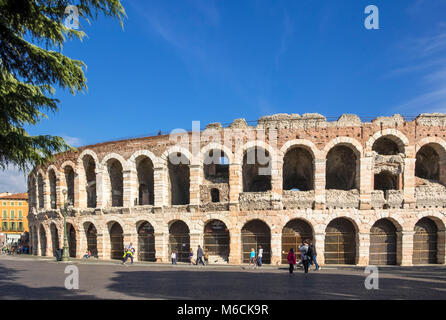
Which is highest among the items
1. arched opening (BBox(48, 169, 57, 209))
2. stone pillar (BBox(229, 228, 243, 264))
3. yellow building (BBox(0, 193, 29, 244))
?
arched opening (BBox(48, 169, 57, 209))

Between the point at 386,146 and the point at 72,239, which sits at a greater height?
the point at 386,146

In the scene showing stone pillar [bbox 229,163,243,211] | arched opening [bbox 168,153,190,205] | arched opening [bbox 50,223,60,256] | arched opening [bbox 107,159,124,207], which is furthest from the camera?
arched opening [bbox 50,223,60,256]

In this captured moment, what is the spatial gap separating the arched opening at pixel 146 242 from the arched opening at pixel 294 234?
8610 mm

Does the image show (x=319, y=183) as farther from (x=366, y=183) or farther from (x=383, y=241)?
(x=383, y=241)

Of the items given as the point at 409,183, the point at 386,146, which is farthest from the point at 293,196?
the point at 386,146

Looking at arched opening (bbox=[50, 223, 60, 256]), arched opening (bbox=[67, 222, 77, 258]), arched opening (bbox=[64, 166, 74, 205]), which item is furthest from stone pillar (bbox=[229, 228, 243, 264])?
arched opening (bbox=[50, 223, 60, 256])

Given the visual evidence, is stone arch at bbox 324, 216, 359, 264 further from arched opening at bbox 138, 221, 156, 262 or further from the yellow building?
the yellow building

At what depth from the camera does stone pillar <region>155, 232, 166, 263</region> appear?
70.2ft

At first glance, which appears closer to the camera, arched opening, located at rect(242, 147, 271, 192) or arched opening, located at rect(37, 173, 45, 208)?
arched opening, located at rect(242, 147, 271, 192)

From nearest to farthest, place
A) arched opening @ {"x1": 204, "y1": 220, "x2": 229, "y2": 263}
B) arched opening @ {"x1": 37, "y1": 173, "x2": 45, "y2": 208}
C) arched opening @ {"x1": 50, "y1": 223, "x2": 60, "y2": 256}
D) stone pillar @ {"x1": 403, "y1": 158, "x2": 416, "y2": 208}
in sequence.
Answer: stone pillar @ {"x1": 403, "y1": 158, "x2": 416, "y2": 208}
arched opening @ {"x1": 204, "y1": 220, "x2": 229, "y2": 263}
arched opening @ {"x1": 50, "y1": 223, "x2": 60, "y2": 256}
arched opening @ {"x1": 37, "y1": 173, "x2": 45, "y2": 208}

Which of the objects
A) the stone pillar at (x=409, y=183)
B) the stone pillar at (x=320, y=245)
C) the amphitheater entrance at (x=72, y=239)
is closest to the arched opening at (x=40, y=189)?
the amphitheater entrance at (x=72, y=239)

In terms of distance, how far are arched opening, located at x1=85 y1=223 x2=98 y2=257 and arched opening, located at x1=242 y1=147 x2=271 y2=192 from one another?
11.8 metres

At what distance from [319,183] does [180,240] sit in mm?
9493

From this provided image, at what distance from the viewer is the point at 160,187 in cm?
2194
